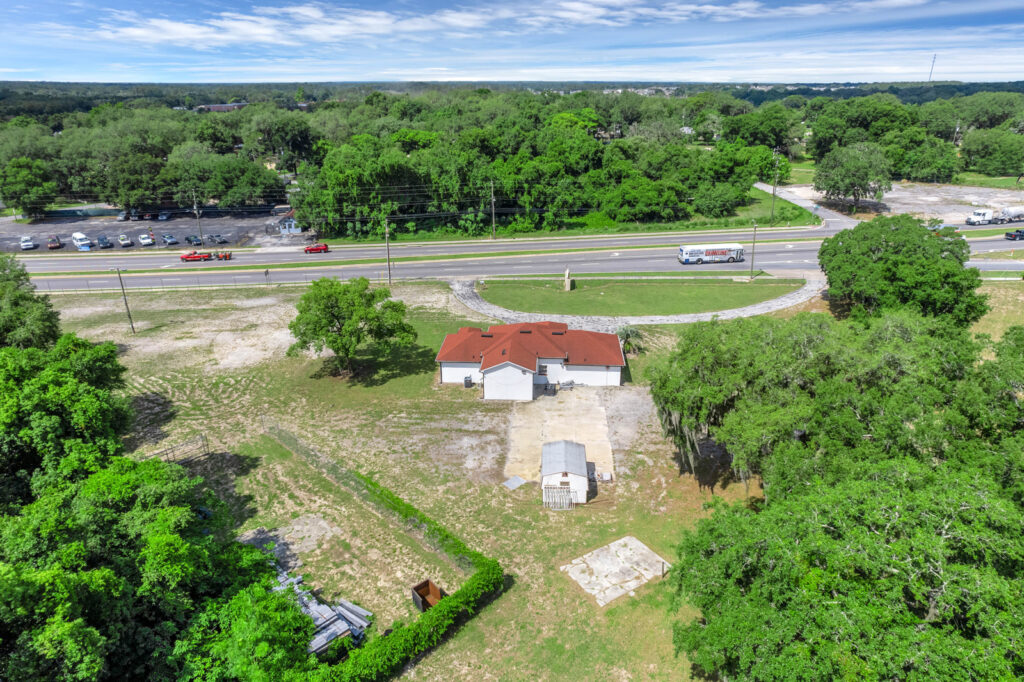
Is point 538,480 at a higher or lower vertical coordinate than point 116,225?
lower

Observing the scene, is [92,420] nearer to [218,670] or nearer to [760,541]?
[218,670]

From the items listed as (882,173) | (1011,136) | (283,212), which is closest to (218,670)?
(283,212)

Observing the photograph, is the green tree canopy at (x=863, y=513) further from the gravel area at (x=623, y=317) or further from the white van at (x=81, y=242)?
the white van at (x=81, y=242)

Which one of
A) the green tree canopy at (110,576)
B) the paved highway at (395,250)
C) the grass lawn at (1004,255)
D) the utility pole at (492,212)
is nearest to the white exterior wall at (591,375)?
the green tree canopy at (110,576)

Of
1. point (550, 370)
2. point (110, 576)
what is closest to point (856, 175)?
point (550, 370)

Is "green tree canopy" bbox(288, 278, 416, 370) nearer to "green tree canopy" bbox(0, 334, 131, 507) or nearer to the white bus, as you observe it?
"green tree canopy" bbox(0, 334, 131, 507)

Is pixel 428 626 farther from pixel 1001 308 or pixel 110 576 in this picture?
pixel 1001 308

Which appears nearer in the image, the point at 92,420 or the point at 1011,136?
the point at 92,420

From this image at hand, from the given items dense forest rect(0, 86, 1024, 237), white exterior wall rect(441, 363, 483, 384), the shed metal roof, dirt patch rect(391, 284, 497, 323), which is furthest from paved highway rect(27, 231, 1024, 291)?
the shed metal roof
